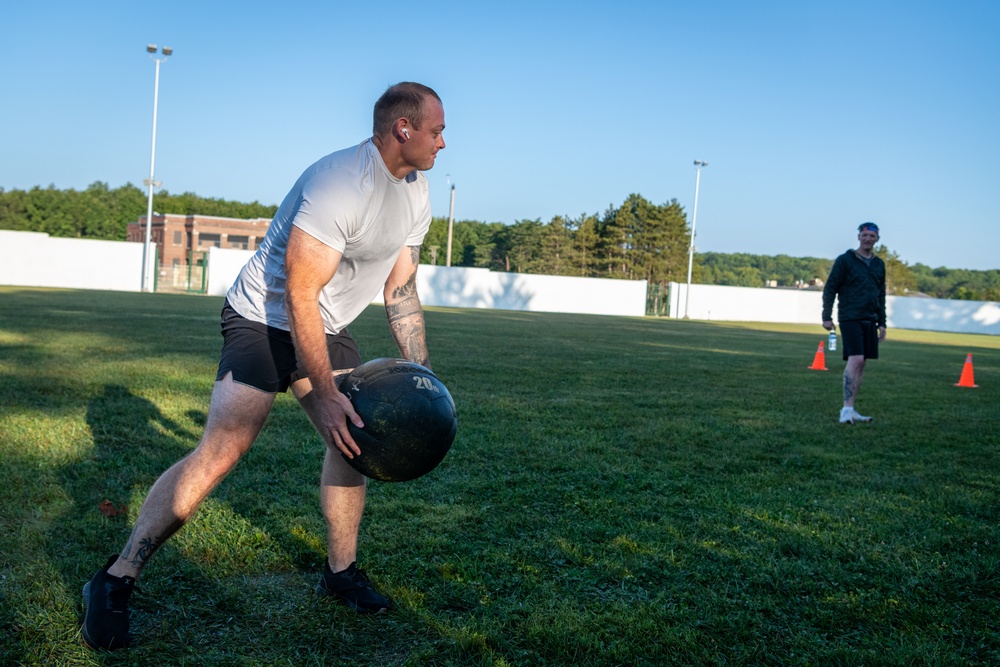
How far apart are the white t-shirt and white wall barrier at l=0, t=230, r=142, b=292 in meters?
43.5

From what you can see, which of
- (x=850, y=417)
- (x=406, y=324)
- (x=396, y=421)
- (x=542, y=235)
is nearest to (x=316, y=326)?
Result: (x=396, y=421)

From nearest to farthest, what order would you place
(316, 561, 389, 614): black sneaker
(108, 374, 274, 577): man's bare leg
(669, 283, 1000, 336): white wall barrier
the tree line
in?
(108, 374, 274, 577): man's bare leg
(316, 561, 389, 614): black sneaker
(669, 283, 1000, 336): white wall barrier
the tree line

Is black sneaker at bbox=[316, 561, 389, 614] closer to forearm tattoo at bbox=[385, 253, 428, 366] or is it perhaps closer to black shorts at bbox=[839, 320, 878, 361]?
forearm tattoo at bbox=[385, 253, 428, 366]

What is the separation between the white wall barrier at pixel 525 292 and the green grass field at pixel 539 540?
39.8 meters

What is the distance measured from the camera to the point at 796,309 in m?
56.1

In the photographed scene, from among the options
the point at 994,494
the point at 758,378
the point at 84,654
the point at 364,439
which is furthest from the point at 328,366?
the point at 758,378

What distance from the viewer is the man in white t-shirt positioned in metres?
3.00

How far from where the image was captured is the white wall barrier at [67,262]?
41844 mm

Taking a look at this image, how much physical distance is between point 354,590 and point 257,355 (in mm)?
1019

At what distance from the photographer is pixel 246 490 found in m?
4.88

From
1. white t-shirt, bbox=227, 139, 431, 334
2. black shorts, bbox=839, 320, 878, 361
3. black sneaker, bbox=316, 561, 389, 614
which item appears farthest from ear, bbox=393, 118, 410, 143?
black shorts, bbox=839, 320, 878, 361

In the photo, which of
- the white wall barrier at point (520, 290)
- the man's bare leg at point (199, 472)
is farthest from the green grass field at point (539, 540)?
the white wall barrier at point (520, 290)

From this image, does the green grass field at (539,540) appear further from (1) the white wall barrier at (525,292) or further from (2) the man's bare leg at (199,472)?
(1) the white wall barrier at (525,292)

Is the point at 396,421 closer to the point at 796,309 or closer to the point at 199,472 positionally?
the point at 199,472
